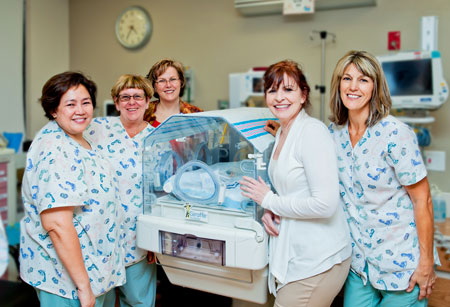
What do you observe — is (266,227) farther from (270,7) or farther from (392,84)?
(270,7)

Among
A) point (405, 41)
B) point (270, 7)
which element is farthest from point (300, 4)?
point (405, 41)

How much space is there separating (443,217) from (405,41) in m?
1.23

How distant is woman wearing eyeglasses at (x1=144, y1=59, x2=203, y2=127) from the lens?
1.86m

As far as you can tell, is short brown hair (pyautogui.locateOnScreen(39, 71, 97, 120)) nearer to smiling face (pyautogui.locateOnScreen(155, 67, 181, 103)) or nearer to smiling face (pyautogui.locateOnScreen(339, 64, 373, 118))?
smiling face (pyautogui.locateOnScreen(155, 67, 181, 103))

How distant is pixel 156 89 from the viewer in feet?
6.16

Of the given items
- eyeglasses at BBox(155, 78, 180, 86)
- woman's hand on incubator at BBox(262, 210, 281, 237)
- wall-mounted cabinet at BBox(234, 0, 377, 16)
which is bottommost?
woman's hand on incubator at BBox(262, 210, 281, 237)

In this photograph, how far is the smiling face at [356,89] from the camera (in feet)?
4.33

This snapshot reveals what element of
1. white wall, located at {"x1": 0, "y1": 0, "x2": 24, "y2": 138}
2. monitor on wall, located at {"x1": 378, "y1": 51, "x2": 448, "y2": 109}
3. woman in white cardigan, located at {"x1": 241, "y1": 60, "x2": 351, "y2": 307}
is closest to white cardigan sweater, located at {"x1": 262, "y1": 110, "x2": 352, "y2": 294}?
woman in white cardigan, located at {"x1": 241, "y1": 60, "x2": 351, "y2": 307}

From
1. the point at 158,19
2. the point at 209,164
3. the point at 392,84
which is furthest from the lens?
the point at 158,19

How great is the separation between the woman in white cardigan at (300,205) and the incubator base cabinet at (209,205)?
6cm

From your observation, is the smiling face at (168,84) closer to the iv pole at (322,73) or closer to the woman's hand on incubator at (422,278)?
the woman's hand on incubator at (422,278)

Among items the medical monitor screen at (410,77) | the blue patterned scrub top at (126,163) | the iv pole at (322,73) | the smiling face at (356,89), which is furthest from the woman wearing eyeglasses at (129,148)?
the iv pole at (322,73)

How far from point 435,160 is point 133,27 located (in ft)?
9.29

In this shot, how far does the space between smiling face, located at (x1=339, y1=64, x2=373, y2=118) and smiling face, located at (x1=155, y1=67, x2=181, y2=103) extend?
2.71 ft
